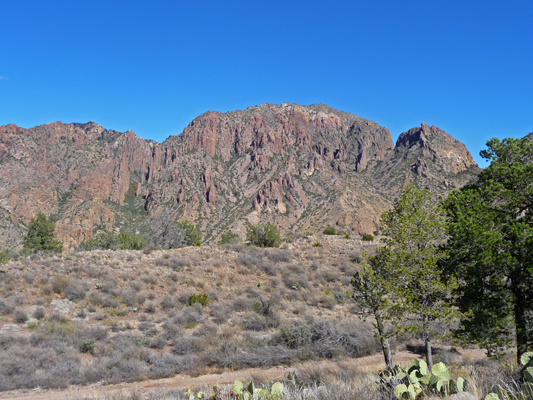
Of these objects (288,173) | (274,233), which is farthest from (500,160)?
(288,173)

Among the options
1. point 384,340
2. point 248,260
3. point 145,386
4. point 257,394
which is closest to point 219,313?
point 145,386

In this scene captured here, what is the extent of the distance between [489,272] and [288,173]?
132792mm

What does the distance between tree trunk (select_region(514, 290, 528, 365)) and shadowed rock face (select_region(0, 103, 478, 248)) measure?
296 ft

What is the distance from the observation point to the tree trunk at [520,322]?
8.04 metres

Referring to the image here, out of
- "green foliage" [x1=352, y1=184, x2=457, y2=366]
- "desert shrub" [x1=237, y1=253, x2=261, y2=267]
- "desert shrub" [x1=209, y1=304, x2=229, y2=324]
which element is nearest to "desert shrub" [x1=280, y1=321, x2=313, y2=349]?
"desert shrub" [x1=209, y1=304, x2=229, y2=324]

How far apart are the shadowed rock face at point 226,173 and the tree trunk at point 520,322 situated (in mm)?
90231

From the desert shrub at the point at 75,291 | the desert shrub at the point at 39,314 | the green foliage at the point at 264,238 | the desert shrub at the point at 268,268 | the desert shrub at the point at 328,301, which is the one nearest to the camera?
the desert shrub at the point at 39,314

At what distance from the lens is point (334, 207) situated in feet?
366

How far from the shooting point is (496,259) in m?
8.12

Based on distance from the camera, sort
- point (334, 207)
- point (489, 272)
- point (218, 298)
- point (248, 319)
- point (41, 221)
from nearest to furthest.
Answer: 1. point (489, 272)
2. point (248, 319)
3. point (218, 298)
4. point (41, 221)
5. point (334, 207)

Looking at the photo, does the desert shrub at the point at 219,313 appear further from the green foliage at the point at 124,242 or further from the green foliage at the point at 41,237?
the green foliage at the point at 41,237

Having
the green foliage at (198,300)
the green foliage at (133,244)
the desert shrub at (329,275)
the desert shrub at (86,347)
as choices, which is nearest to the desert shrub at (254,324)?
the green foliage at (198,300)

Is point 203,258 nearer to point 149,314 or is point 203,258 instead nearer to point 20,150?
point 149,314

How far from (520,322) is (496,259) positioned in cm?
179
